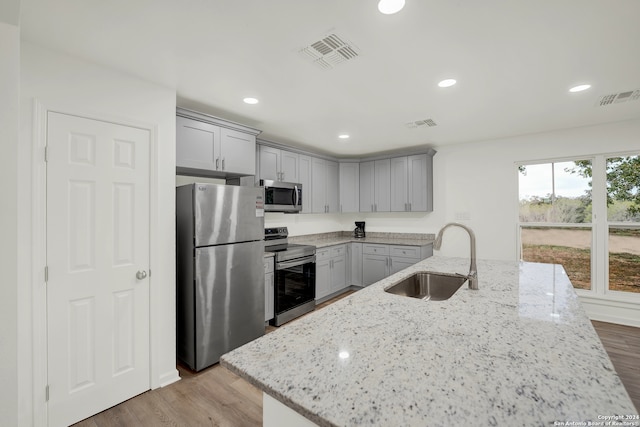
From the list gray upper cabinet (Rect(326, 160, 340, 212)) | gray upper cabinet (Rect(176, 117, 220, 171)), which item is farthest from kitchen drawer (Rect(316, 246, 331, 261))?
gray upper cabinet (Rect(176, 117, 220, 171))

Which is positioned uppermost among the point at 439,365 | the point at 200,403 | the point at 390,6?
the point at 390,6

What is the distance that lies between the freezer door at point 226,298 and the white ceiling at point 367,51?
1.48 metres

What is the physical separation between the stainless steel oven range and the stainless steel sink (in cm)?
172

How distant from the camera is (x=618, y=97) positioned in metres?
2.59

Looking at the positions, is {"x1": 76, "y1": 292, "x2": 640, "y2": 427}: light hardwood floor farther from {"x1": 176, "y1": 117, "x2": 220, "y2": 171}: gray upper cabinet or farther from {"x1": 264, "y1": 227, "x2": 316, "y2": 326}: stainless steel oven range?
{"x1": 176, "y1": 117, "x2": 220, "y2": 171}: gray upper cabinet

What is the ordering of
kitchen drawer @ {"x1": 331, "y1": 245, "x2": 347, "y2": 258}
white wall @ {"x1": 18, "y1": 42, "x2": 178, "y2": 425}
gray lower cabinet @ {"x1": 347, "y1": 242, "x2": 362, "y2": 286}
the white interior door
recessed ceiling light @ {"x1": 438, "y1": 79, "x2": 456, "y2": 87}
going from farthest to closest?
gray lower cabinet @ {"x1": 347, "y1": 242, "x2": 362, "y2": 286}
kitchen drawer @ {"x1": 331, "y1": 245, "x2": 347, "y2": 258}
recessed ceiling light @ {"x1": 438, "y1": 79, "x2": 456, "y2": 87}
the white interior door
white wall @ {"x1": 18, "y1": 42, "x2": 178, "y2": 425}

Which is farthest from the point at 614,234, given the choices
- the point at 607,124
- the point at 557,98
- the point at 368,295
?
the point at 368,295

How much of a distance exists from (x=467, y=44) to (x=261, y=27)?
4.21 ft

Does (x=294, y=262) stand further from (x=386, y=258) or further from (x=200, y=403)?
(x=200, y=403)

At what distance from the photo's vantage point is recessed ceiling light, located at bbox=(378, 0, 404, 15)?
1.40m

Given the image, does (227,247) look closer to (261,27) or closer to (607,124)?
(261,27)

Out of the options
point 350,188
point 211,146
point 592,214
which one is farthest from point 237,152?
point 592,214

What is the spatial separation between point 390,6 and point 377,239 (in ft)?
12.8

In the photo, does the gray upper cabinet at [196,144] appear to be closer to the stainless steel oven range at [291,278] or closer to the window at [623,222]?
the stainless steel oven range at [291,278]
